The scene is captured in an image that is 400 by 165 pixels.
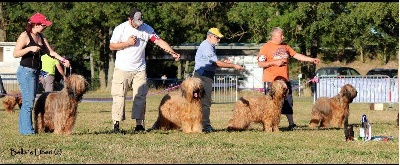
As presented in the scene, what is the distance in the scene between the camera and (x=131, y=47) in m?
11.8

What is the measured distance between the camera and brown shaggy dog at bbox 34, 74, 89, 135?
10.8m

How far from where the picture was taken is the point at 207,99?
12.5m

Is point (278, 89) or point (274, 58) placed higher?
point (274, 58)

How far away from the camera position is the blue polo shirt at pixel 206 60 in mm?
12242

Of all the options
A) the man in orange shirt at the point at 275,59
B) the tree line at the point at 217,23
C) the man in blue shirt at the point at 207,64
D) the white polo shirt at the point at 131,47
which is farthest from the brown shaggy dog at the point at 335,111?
the tree line at the point at 217,23

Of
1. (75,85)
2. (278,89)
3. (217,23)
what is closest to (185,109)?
(278,89)

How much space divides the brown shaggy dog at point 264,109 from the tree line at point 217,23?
23451mm

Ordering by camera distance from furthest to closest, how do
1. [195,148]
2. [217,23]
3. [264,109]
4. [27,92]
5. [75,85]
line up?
[217,23] < [264,109] < [27,92] < [75,85] < [195,148]

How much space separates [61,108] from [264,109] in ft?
10.2

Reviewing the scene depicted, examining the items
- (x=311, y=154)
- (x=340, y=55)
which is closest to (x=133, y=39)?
(x=311, y=154)

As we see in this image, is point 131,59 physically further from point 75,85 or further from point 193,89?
point 75,85

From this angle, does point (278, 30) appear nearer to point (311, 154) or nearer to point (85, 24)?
point (311, 154)

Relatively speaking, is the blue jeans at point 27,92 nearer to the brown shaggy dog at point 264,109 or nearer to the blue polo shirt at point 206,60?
the blue polo shirt at point 206,60

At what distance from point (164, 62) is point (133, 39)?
36.7 m
